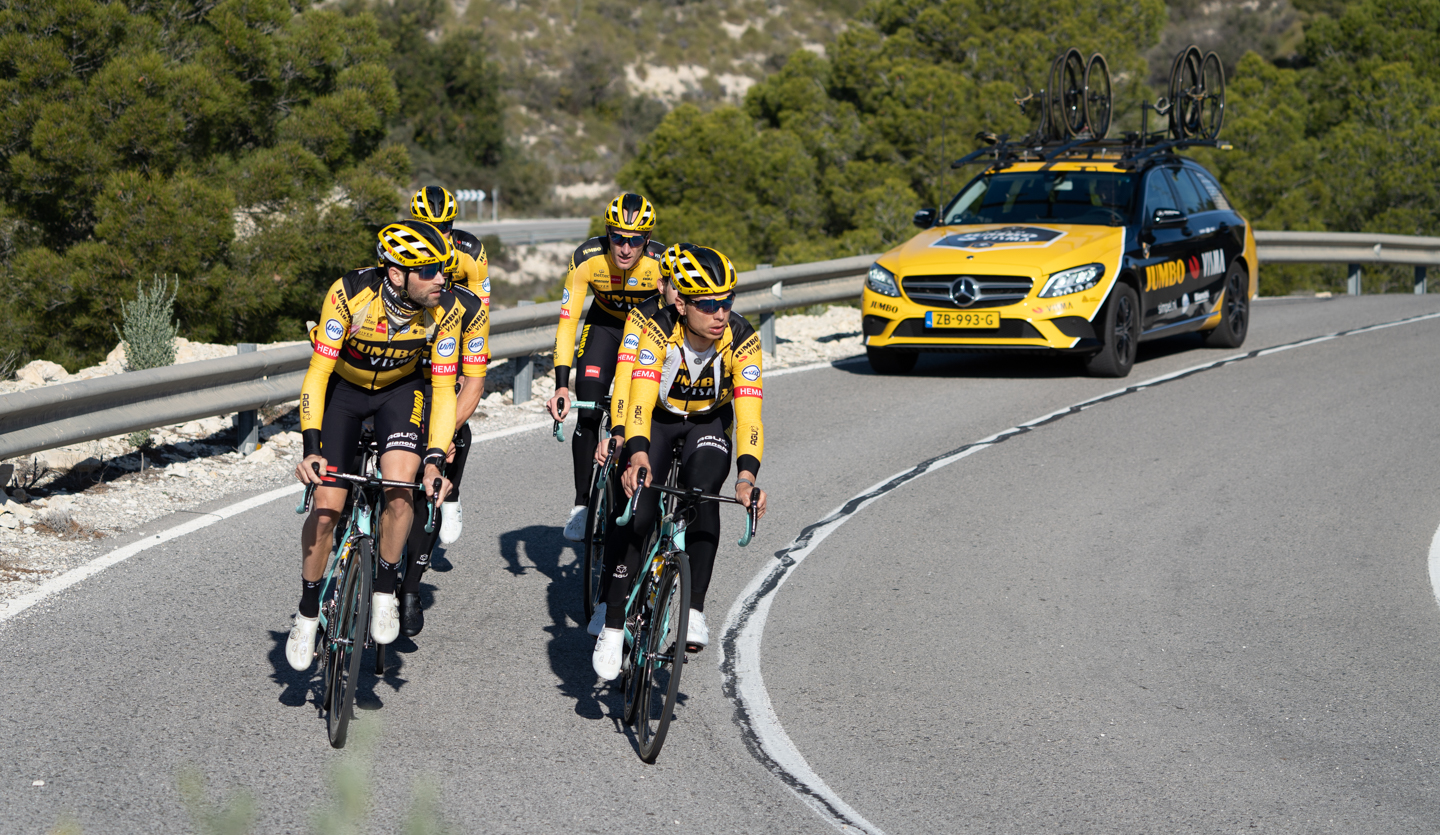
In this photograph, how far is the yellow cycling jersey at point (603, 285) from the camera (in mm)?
7812

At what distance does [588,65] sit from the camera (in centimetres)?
6581

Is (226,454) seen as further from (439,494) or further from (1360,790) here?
(1360,790)

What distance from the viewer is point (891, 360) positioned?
1412 cm

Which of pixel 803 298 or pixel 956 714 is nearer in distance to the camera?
pixel 956 714

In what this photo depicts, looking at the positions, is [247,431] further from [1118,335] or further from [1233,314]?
[1233,314]

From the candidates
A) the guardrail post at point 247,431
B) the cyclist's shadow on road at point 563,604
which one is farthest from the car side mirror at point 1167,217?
the guardrail post at point 247,431

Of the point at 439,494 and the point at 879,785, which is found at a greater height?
the point at 439,494

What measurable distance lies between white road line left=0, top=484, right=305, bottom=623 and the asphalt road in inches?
4.3

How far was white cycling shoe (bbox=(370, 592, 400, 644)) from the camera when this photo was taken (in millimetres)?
5684

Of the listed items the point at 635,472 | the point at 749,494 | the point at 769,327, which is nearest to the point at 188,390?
the point at 635,472

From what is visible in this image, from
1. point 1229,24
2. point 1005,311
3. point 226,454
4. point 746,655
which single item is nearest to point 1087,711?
point 746,655

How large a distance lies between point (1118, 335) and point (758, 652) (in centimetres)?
800

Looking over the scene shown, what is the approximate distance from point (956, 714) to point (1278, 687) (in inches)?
55.7

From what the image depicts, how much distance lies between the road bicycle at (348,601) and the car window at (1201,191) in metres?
11.7
